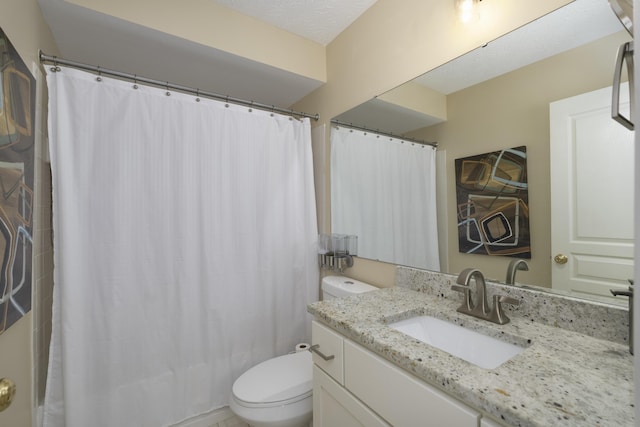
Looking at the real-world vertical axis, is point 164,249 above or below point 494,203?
below

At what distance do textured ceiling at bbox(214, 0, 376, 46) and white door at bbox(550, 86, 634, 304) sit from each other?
4.08 ft

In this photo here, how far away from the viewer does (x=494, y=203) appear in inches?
42.9

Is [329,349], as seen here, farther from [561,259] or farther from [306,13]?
[306,13]

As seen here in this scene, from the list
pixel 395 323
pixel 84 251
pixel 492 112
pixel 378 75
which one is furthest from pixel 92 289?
pixel 492 112

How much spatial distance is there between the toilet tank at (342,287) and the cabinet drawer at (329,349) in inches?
18.3

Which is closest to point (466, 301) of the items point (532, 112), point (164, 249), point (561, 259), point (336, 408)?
point (561, 259)

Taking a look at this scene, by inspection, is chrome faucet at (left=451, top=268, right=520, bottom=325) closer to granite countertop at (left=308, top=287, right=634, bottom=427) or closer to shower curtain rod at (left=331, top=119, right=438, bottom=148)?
granite countertop at (left=308, top=287, right=634, bottom=427)

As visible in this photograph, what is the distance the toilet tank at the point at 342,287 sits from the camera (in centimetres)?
151

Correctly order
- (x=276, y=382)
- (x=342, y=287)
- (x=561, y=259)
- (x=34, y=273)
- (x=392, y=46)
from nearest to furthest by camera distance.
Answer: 1. (x=561, y=259)
2. (x=34, y=273)
3. (x=276, y=382)
4. (x=392, y=46)
5. (x=342, y=287)

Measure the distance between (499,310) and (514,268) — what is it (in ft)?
0.63

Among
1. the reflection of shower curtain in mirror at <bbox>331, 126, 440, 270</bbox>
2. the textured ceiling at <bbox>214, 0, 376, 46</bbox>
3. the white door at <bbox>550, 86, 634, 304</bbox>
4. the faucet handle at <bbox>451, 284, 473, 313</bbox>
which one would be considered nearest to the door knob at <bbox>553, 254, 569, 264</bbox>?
the white door at <bbox>550, 86, 634, 304</bbox>

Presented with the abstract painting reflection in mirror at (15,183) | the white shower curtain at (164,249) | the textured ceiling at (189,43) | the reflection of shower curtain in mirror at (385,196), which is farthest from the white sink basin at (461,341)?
the textured ceiling at (189,43)

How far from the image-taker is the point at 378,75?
1560 mm

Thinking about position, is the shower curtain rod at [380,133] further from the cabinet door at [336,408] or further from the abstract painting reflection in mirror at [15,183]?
the abstract painting reflection in mirror at [15,183]
